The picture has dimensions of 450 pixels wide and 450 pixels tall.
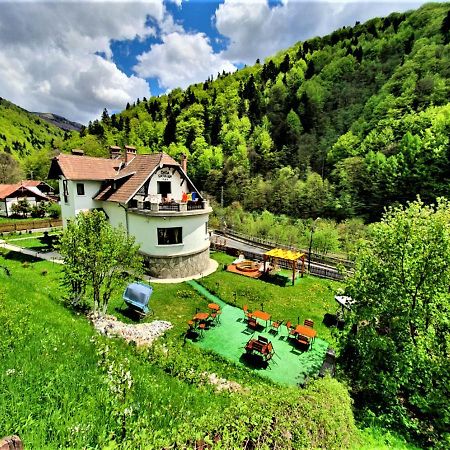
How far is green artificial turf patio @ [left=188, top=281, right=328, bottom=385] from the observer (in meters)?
11.9

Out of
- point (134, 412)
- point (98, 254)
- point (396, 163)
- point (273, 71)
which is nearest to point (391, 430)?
point (134, 412)

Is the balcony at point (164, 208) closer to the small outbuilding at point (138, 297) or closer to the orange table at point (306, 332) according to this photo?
the small outbuilding at point (138, 297)

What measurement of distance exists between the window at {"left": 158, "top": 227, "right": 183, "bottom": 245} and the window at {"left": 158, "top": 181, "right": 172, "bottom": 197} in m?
4.53

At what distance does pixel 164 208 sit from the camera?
2177 cm

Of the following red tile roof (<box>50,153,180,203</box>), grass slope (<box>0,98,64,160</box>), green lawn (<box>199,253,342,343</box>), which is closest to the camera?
green lawn (<box>199,253,342,343</box>)

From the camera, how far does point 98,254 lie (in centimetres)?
1174

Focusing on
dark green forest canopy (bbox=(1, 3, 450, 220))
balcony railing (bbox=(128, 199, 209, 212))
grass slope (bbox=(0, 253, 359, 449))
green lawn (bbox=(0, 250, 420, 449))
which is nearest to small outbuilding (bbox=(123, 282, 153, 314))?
green lawn (bbox=(0, 250, 420, 449))

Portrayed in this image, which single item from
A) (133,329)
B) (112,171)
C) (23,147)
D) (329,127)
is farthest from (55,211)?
(23,147)

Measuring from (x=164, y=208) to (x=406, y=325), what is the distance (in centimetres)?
1771

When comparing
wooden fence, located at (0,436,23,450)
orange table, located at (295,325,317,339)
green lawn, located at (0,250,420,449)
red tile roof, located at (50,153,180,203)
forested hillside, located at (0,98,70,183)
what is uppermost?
forested hillside, located at (0,98,70,183)

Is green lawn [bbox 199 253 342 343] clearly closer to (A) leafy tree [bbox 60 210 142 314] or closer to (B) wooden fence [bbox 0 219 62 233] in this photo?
(A) leafy tree [bbox 60 210 142 314]

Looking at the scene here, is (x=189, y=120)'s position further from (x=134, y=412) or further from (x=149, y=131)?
(x=134, y=412)

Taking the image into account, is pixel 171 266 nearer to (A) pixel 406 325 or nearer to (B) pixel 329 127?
(A) pixel 406 325

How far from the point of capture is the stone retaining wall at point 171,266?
2214 centimetres
